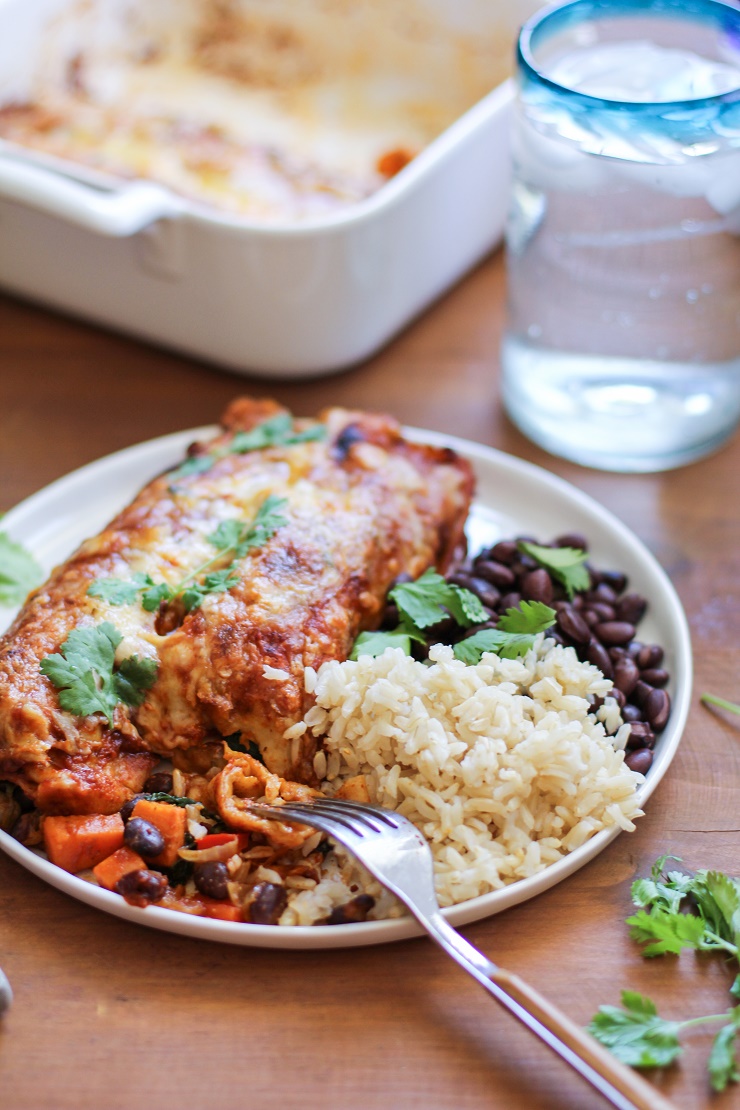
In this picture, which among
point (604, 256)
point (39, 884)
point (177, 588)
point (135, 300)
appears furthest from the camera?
point (135, 300)

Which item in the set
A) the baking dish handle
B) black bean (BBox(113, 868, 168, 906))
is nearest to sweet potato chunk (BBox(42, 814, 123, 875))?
black bean (BBox(113, 868, 168, 906))

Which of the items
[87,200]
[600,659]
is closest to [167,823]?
[600,659]

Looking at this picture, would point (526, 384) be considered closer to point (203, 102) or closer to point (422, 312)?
point (422, 312)

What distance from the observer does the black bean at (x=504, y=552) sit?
3.27 m

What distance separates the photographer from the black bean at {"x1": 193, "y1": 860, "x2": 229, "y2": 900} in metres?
2.53

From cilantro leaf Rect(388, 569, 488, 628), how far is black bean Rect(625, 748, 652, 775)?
0.52 meters

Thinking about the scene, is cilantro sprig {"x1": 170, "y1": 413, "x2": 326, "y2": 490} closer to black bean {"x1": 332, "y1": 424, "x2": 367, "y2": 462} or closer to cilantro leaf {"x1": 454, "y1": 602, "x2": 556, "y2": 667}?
black bean {"x1": 332, "y1": 424, "x2": 367, "y2": 462}

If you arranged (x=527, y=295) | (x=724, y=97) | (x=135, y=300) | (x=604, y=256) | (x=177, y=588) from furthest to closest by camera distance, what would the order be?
(x=135, y=300) → (x=527, y=295) → (x=604, y=256) → (x=724, y=97) → (x=177, y=588)

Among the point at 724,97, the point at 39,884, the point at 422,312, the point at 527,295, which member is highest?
the point at 724,97

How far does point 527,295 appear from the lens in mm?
3887

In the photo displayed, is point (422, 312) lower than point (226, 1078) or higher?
higher

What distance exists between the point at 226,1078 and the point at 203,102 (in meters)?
3.92

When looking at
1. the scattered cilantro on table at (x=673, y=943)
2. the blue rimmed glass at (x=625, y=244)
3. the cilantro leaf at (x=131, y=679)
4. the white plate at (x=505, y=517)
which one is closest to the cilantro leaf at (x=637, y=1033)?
the scattered cilantro on table at (x=673, y=943)

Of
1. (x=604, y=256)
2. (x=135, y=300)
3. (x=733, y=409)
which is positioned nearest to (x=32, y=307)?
(x=135, y=300)
